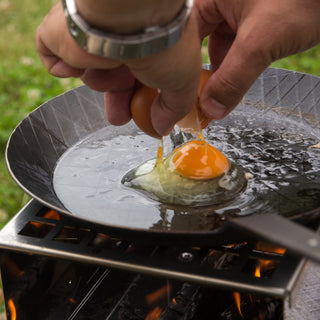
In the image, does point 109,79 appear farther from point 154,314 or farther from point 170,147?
point 154,314

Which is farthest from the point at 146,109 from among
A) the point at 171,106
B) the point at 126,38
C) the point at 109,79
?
the point at 126,38

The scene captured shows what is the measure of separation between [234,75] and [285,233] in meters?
0.61

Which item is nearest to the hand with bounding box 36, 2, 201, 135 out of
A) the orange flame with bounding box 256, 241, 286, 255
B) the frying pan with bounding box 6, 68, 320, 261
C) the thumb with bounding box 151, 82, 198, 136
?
the thumb with bounding box 151, 82, 198, 136

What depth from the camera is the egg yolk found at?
195cm

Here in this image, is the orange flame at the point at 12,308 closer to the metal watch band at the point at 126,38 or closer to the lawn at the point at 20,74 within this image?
the metal watch band at the point at 126,38

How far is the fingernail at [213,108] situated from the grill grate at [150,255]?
1.52 ft

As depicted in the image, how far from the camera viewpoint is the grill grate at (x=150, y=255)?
1453 mm

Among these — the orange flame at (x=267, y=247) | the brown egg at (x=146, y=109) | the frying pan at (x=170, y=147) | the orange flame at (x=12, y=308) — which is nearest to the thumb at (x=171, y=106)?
the brown egg at (x=146, y=109)

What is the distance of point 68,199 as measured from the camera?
1.86 metres

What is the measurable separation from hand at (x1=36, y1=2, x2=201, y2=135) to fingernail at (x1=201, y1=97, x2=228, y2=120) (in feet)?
0.66

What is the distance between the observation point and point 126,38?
3.80 ft

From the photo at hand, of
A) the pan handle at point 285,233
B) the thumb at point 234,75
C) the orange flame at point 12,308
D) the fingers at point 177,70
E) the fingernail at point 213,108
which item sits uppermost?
the fingers at point 177,70

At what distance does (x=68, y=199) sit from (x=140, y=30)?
882 mm

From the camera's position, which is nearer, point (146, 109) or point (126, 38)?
point (126, 38)
